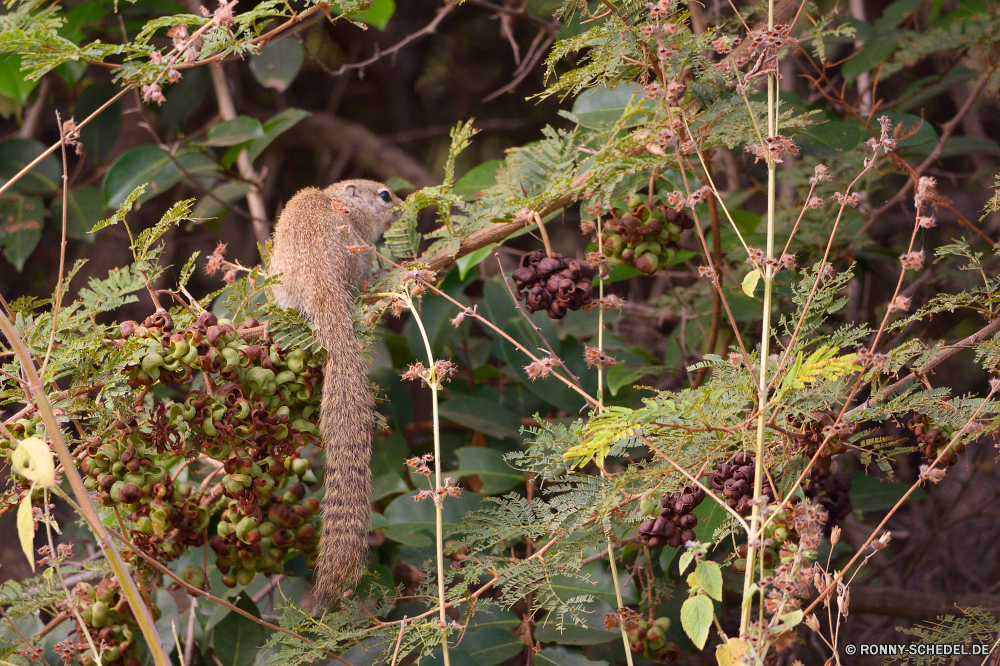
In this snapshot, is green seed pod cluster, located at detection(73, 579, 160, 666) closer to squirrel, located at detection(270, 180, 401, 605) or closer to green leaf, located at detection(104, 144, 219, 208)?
squirrel, located at detection(270, 180, 401, 605)

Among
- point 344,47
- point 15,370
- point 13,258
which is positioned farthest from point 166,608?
point 344,47

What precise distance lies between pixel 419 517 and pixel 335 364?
437 millimetres

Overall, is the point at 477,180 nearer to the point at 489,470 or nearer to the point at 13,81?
the point at 489,470

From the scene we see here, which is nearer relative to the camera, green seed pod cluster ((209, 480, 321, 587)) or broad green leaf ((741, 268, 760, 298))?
broad green leaf ((741, 268, 760, 298))

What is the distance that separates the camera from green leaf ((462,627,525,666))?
1.54m

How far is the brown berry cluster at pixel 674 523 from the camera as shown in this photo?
3.76 ft

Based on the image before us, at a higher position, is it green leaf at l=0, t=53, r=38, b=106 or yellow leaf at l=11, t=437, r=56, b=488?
green leaf at l=0, t=53, r=38, b=106

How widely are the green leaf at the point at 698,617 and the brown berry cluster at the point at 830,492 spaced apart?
2.33 feet

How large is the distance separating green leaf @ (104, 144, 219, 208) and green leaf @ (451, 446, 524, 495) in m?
1.28

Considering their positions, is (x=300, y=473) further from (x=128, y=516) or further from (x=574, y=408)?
(x=574, y=408)

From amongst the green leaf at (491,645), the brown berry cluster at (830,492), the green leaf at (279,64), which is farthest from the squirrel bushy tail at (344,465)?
the green leaf at (279,64)

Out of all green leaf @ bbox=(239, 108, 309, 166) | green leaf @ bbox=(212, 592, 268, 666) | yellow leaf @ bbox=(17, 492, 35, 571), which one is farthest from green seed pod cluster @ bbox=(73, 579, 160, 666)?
green leaf @ bbox=(239, 108, 309, 166)

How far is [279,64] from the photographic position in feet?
8.80

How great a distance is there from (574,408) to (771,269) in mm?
1055
